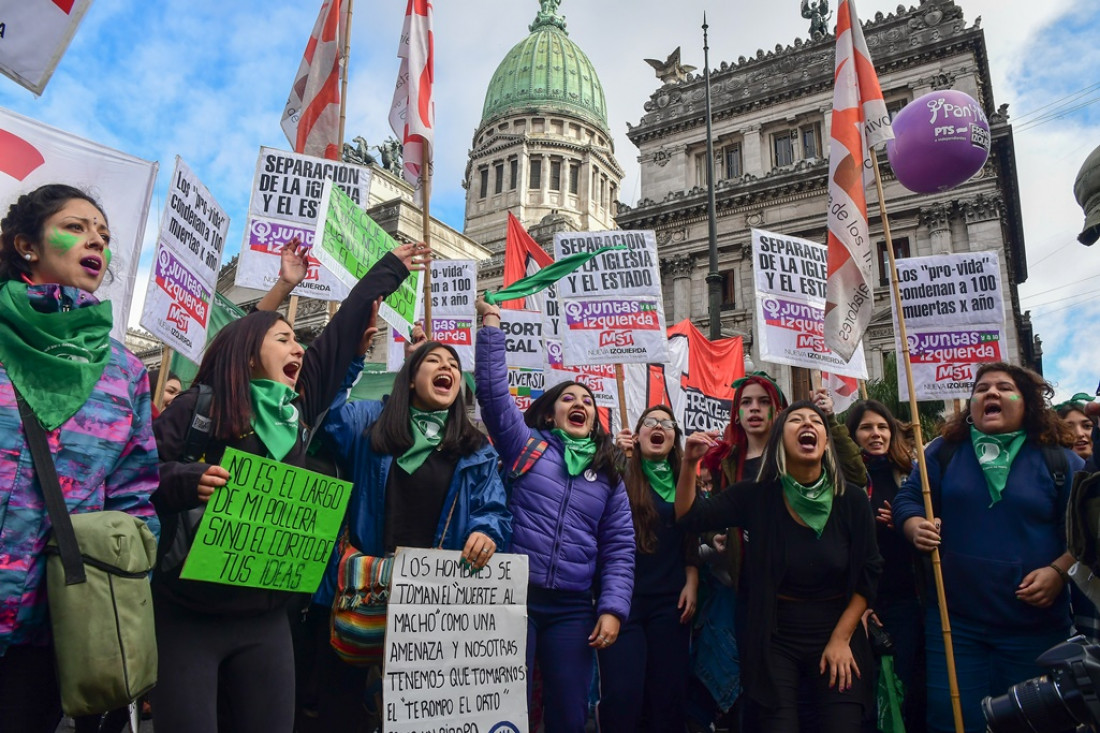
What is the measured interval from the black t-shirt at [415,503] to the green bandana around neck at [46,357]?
131 centimetres

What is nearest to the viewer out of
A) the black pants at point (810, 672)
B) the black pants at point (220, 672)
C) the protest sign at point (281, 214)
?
the black pants at point (220, 672)

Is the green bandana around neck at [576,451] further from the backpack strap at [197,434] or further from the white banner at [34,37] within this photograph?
the white banner at [34,37]

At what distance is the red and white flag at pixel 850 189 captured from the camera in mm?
5832

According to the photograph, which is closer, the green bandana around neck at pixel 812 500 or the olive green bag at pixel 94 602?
the olive green bag at pixel 94 602

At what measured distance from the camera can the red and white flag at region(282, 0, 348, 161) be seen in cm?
791

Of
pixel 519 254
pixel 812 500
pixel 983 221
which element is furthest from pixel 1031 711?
pixel 983 221

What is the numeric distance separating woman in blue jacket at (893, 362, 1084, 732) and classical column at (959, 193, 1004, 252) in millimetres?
20267

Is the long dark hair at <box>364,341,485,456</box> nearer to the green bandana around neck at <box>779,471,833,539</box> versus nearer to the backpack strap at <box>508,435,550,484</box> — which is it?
the backpack strap at <box>508,435,550,484</box>

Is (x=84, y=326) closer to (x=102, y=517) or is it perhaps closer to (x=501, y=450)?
(x=102, y=517)

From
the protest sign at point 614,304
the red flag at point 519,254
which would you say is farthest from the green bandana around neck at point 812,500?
the red flag at point 519,254

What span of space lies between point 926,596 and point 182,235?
614cm

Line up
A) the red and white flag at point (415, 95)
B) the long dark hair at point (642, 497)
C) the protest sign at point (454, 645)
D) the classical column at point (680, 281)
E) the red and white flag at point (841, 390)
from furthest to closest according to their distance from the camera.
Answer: the classical column at point (680, 281) < the red and white flag at point (841, 390) < the red and white flag at point (415, 95) < the long dark hair at point (642, 497) < the protest sign at point (454, 645)

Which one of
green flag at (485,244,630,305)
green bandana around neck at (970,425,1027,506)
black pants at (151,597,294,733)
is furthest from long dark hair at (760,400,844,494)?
black pants at (151,597,294,733)

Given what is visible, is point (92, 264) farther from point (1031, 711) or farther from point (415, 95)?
point (415, 95)
